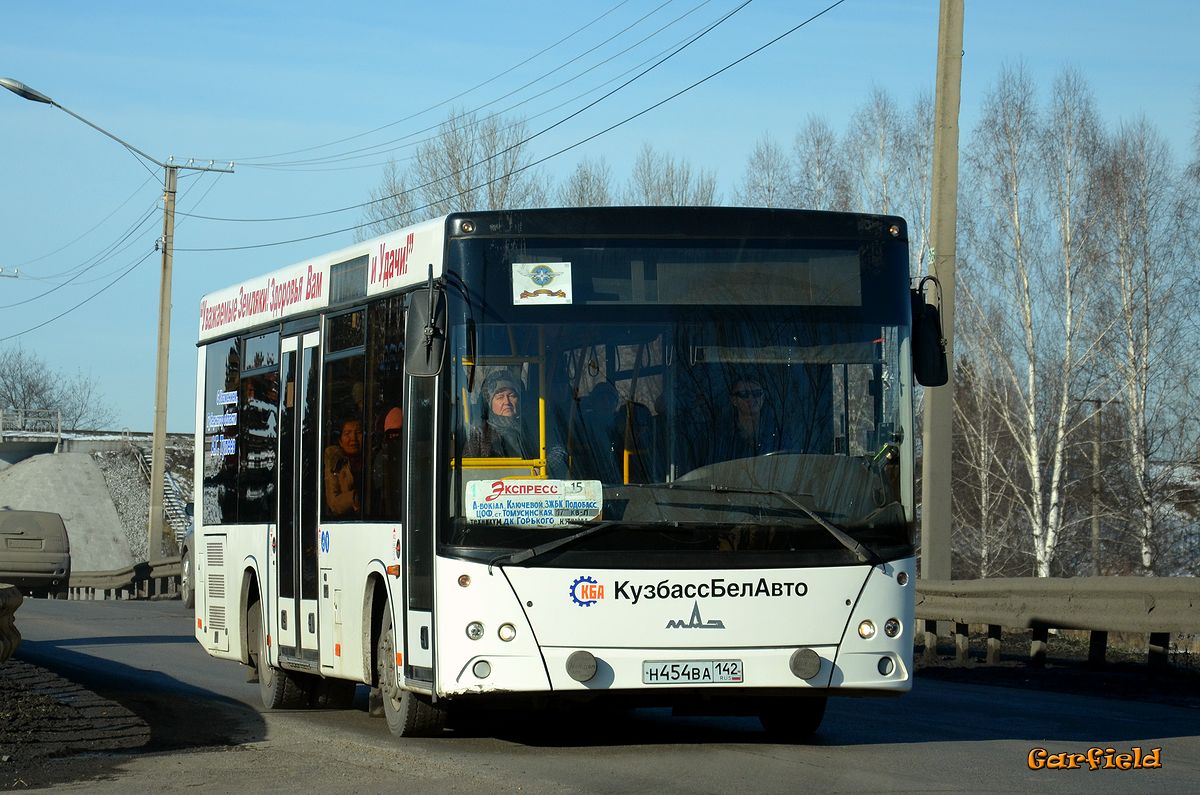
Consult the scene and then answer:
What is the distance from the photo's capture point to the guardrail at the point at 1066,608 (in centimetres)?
1483

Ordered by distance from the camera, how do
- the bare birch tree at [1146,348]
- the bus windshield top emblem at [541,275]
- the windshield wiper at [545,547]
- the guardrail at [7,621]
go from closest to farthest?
the windshield wiper at [545,547]
the bus windshield top emblem at [541,275]
the guardrail at [7,621]
the bare birch tree at [1146,348]

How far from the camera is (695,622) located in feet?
31.1

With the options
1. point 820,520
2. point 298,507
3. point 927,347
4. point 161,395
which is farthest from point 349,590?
point 161,395

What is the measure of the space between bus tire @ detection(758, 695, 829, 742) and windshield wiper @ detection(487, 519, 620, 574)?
205 cm

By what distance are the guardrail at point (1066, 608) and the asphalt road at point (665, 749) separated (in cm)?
113

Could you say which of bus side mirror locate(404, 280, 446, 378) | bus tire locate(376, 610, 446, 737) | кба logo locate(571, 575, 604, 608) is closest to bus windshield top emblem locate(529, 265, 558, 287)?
bus side mirror locate(404, 280, 446, 378)

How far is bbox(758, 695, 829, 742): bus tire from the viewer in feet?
35.4

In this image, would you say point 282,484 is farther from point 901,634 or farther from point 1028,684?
point 1028,684

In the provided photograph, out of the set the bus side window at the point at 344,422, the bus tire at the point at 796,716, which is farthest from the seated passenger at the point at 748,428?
the bus side window at the point at 344,422

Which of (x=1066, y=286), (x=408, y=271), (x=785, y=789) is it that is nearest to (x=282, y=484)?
(x=408, y=271)

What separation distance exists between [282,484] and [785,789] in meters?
5.63

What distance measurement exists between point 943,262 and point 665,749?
28.8ft

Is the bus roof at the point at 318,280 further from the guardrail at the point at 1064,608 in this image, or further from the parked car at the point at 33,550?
the parked car at the point at 33,550

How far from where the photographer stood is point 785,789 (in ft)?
27.7
